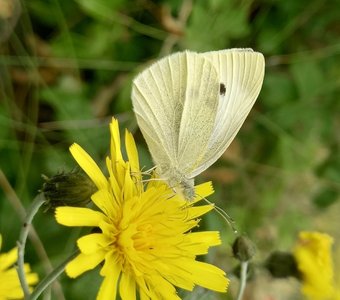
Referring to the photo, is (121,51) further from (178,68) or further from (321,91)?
(178,68)

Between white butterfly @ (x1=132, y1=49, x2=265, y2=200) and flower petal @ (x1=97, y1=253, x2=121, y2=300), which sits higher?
white butterfly @ (x1=132, y1=49, x2=265, y2=200)

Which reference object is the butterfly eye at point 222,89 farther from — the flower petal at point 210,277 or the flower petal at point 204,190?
the flower petal at point 210,277

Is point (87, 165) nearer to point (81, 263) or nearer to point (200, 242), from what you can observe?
point (81, 263)

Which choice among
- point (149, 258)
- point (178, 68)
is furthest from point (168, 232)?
point (178, 68)

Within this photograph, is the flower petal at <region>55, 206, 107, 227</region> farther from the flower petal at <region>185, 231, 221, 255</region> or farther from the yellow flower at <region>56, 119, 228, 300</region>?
the flower petal at <region>185, 231, 221, 255</region>

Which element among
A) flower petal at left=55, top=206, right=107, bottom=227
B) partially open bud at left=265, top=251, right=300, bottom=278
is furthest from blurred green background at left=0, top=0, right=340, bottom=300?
flower petal at left=55, top=206, right=107, bottom=227

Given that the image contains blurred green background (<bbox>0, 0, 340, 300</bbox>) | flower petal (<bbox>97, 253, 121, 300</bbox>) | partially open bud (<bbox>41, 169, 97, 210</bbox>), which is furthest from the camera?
blurred green background (<bbox>0, 0, 340, 300</bbox>)
